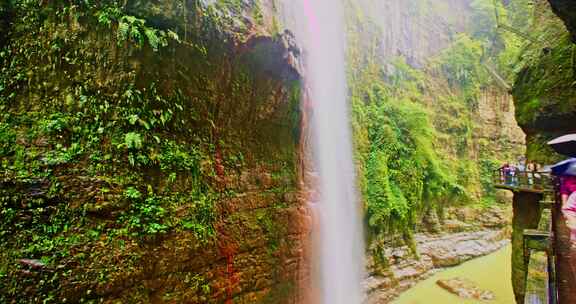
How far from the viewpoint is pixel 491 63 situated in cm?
2014

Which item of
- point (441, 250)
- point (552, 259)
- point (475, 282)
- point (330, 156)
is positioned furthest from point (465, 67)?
point (552, 259)

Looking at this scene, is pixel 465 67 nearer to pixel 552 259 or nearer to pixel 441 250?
pixel 441 250

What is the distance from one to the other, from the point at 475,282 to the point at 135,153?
1444 cm

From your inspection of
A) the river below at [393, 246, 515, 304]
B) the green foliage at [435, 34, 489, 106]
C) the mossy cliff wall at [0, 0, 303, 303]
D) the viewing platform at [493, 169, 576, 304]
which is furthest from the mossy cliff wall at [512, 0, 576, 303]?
the green foliage at [435, 34, 489, 106]

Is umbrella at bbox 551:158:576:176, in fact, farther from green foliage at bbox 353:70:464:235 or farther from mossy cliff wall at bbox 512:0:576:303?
green foliage at bbox 353:70:464:235

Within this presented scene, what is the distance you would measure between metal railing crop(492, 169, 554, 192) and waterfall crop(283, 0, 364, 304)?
5.30 metres

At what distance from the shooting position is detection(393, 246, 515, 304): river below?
38.9ft

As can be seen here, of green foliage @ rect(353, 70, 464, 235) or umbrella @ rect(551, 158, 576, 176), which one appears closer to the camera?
umbrella @ rect(551, 158, 576, 176)

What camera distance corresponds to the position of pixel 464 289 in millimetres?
12289

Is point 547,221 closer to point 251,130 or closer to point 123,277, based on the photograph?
point 251,130

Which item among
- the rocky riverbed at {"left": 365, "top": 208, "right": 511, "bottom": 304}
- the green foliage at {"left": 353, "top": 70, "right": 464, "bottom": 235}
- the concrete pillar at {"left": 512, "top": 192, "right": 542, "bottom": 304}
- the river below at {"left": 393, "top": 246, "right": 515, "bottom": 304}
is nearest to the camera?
the concrete pillar at {"left": 512, "top": 192, "right": 542, "bottom": 304}

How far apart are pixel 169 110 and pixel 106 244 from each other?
8.32ft

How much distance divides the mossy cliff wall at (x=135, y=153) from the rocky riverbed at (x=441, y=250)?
6.36 meters

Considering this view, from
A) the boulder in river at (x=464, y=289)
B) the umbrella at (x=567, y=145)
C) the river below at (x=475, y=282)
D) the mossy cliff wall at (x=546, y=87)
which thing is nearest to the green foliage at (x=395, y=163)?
the river below at (x=475, y=282)
